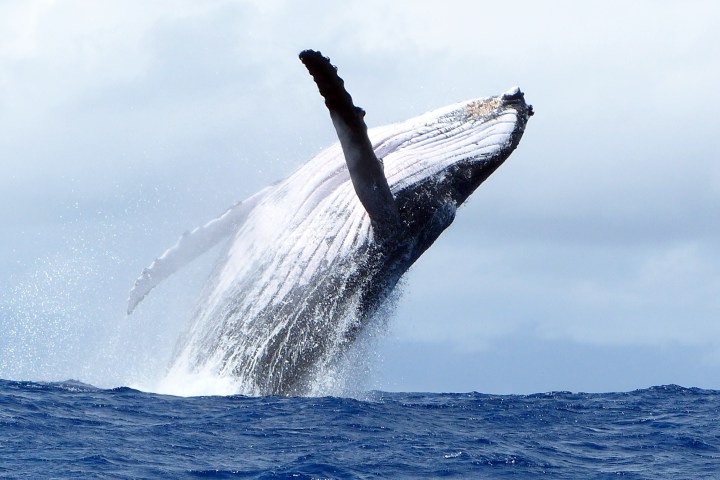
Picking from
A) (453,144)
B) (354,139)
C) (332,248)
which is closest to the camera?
(354,139)

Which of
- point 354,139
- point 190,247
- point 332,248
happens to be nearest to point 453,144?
point 332,248

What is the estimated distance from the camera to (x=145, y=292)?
1419 centimetres

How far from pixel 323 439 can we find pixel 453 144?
436 cm

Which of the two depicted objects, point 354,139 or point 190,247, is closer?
point 354,139

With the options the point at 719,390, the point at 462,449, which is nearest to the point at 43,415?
the point at 462,449

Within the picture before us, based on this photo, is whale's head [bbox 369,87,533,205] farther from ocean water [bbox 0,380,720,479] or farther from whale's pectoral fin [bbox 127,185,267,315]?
ocean water [bbox 0,380,720,479]

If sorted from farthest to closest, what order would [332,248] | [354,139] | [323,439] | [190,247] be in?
[190,247]
[332,248]
[354,139]
[323,439]

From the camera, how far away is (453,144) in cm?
1314

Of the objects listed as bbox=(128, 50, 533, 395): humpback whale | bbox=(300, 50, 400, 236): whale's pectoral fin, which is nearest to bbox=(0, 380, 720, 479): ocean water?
bbox=(128, 50, 533, 395): humpback whale

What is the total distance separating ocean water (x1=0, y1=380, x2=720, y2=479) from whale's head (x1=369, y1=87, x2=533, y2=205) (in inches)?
117

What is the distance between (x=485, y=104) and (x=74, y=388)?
7.04 metres

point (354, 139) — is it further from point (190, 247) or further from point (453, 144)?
point (190, 247)

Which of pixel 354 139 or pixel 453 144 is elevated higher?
pixel 453 144

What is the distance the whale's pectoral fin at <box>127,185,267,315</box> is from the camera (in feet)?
45.8
